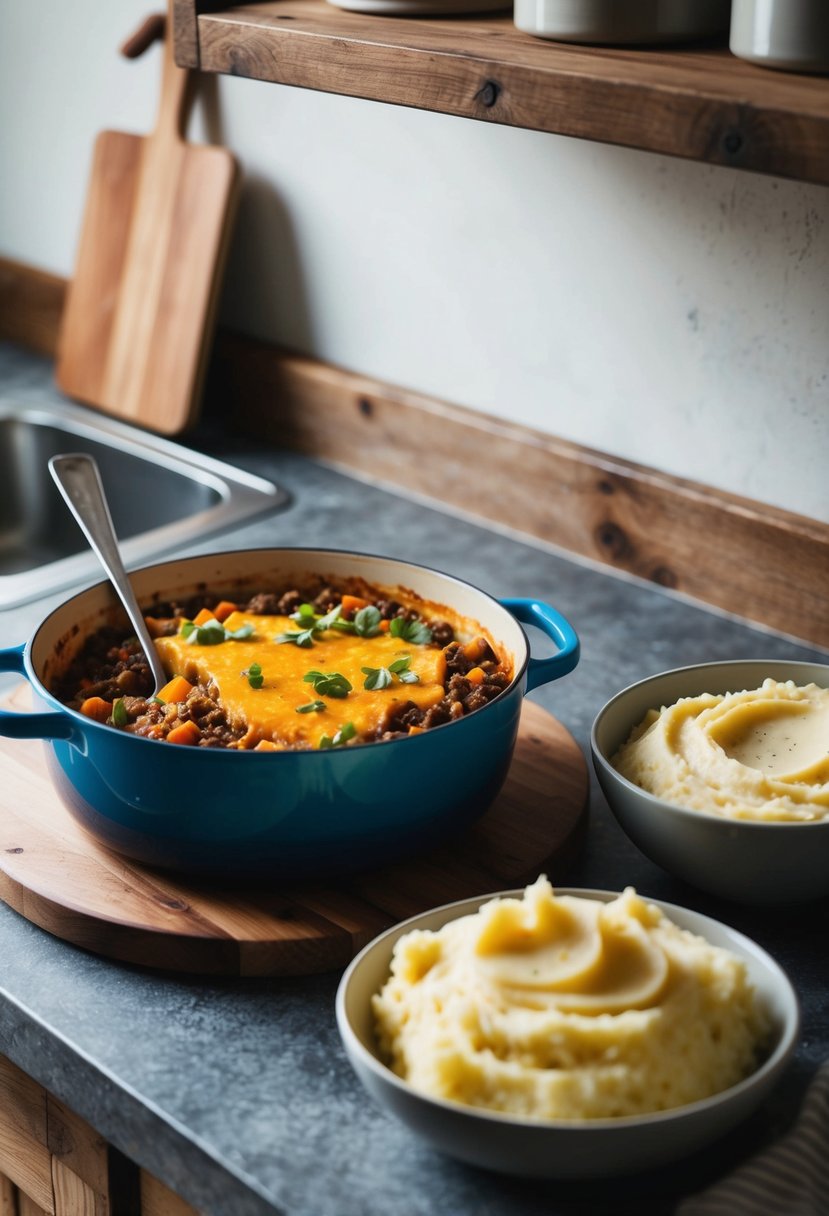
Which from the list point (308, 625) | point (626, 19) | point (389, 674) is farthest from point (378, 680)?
point (626, 19)

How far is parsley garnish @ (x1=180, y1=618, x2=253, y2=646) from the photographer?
1234mm

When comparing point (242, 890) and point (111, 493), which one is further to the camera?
point (111, 493)

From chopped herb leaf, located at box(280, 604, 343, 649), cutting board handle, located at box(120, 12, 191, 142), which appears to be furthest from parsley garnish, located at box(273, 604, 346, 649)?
cutting board handle, located at box(120, 12, 191, 142)

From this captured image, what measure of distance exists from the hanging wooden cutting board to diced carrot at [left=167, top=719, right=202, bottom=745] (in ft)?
3.29

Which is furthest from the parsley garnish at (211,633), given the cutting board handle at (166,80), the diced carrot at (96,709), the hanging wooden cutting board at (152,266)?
the cutting board handle at (166,80)

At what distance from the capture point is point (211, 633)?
4.06 feet

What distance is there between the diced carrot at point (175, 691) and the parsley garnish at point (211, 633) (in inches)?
2.4

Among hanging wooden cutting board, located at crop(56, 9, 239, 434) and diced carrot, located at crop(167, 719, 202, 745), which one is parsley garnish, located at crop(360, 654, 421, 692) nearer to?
diced carrot, located at crop(167, 719, 202, 745)

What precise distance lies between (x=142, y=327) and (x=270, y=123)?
1.15ft

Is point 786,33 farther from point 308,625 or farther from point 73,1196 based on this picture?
point 73,1196

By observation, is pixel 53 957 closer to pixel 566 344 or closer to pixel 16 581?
pixel 16 581

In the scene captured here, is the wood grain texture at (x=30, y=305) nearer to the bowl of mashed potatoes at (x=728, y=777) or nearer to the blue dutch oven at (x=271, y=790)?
the blue dutch oven at (x=271, y=790)

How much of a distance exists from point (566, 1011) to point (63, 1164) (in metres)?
0.49

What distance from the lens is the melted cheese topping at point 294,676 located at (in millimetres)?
1100
